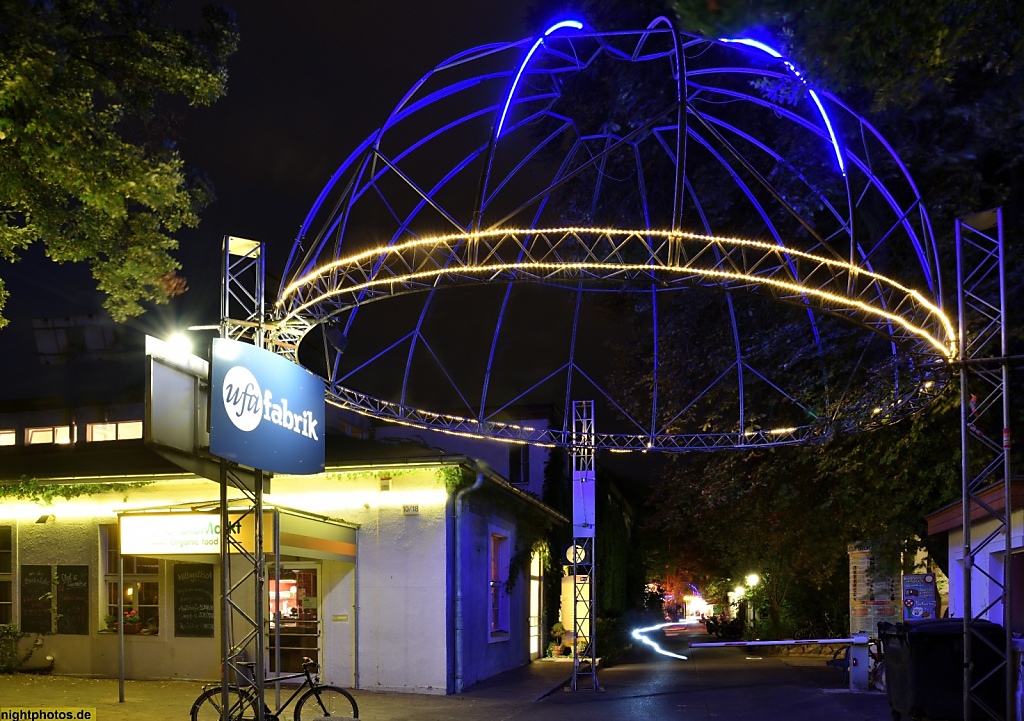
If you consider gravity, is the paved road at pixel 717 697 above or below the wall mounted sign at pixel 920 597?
below

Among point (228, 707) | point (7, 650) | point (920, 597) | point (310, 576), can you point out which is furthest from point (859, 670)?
point (7, 650)

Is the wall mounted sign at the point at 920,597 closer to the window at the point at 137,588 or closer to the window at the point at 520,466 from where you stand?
the window at the point at 137,588

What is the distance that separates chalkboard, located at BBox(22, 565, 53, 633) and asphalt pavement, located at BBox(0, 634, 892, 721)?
982 mm

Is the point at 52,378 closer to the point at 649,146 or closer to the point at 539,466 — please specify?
the point at 539,466

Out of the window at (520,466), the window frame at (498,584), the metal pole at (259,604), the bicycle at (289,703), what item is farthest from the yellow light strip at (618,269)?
the window at (520,466)

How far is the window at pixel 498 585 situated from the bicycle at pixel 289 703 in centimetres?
571

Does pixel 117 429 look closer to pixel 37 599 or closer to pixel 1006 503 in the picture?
pixel 37 599

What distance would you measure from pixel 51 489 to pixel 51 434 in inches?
474

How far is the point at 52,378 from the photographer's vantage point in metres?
31.3

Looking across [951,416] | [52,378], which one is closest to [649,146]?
[951,416]

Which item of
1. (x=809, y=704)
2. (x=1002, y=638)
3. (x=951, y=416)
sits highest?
(x=951, y=416)

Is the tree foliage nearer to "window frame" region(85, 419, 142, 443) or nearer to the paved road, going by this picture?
the paved road

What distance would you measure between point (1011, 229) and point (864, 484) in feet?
20.6

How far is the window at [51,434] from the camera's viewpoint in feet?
96.7
